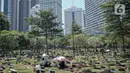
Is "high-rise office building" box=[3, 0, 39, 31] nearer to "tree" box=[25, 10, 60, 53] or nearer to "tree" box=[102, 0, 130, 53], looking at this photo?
"tree" box=[25, 10, 60, 53]

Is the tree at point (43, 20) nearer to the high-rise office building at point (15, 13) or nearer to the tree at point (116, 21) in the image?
the tree at point (116, 21)

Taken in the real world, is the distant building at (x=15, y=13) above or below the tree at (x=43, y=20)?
above

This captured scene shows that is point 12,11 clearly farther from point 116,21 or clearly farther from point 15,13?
point 116,21

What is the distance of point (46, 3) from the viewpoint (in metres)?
115

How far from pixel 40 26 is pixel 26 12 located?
122 meters

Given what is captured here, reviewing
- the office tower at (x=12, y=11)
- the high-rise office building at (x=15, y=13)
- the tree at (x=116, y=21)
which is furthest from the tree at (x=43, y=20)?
the office tower at (x=12, y=11)

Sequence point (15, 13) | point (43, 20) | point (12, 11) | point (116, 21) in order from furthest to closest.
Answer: point (15, 13)
point (12, 11)
point (43, 20)
point (116, 21)

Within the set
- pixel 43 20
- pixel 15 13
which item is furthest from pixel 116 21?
pixel 15 13

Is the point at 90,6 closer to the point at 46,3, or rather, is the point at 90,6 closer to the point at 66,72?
the point at 46,3

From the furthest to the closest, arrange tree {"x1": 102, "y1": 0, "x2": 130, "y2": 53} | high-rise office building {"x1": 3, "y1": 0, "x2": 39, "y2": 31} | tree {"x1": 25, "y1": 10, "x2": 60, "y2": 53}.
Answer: high-rise office building {"x1": 3, "y1": 0, "x2": 39, "y2": 31}
tree {"x1": 25, "y1": 10, "x2": 60, "y2": 53}
tree {"x1": 102, "y1": 0, "x2": 130, "y2": 53}

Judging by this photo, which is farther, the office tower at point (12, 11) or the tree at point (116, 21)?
the office tower at point (12, 11)

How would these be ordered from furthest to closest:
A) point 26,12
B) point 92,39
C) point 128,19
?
point 26,12 < point 92,39 < point 128,19

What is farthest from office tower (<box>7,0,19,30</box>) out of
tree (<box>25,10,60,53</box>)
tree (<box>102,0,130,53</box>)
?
tree (<box>102,0,130,53</box>)

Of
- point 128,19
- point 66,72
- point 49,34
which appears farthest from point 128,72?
point 49,34
